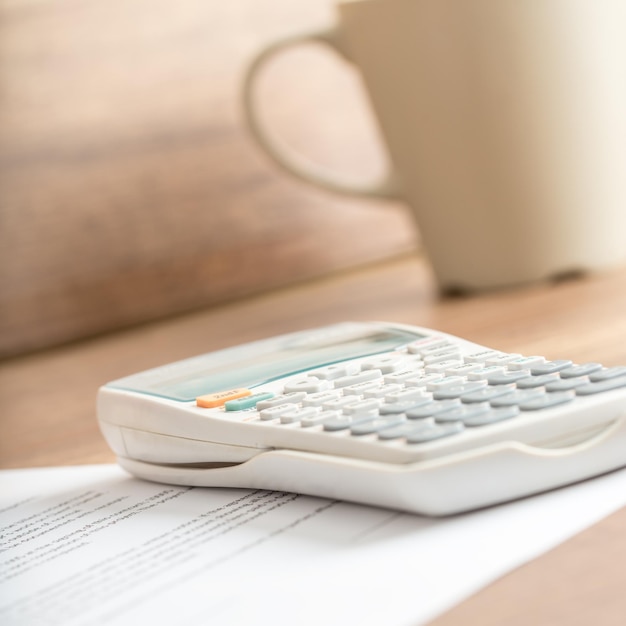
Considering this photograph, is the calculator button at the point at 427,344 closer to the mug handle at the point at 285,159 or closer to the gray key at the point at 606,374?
the gray key at the point at 606,374

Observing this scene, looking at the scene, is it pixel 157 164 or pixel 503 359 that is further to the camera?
pixel 157 164

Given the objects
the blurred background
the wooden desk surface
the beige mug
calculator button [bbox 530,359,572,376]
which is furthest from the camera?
the blurred background

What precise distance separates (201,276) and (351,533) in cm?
57

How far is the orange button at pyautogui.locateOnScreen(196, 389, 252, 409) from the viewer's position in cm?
38

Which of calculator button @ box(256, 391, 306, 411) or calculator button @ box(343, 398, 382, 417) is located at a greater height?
calculator button @ box(256, 391, 306, 411)

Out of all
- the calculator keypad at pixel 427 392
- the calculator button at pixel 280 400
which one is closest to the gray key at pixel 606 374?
the calculator keypad at pixel 427 392

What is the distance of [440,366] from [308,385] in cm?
5

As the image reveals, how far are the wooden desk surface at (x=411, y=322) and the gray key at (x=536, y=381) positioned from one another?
0.06 m

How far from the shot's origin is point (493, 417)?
0.97 ft

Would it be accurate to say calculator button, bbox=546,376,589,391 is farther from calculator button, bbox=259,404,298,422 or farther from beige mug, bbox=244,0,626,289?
beige mug, bbox=244,0,626,289

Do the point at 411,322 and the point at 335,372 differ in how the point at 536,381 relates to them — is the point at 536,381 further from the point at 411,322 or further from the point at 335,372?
the point at 411,322

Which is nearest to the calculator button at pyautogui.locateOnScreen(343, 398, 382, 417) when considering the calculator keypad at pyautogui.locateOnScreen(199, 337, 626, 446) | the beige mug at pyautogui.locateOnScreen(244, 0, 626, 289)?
the calculator keypad at pyautogui.locateOnScreen(199, 337, 626, 446)

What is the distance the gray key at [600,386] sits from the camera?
31 cm

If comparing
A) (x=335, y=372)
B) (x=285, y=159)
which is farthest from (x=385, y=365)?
(x=285, y=159)
